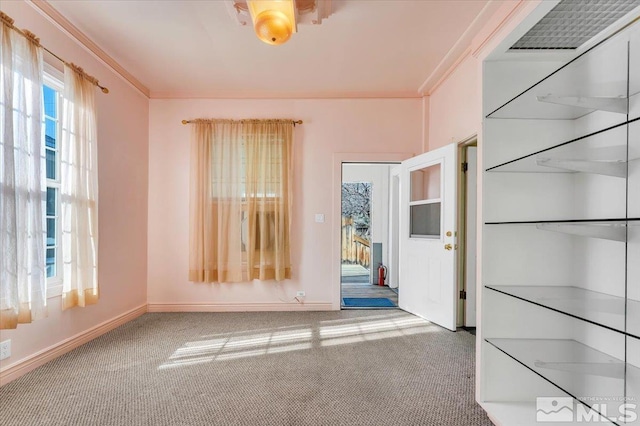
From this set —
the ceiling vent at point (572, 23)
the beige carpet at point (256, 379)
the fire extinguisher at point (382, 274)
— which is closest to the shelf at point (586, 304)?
the beige carpet at point (256, 379)

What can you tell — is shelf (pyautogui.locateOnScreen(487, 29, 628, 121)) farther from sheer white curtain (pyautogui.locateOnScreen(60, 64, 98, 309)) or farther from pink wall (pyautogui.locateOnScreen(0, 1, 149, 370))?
pink wall (pyautogui.locateOnScreen(0, 1, 149, 370))

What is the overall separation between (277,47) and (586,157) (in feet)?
8.60

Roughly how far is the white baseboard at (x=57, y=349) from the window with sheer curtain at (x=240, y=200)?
89cm

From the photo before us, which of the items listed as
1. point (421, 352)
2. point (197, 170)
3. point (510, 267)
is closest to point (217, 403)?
point (421, 352)

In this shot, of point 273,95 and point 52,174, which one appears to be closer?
point 52,174

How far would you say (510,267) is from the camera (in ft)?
5.77

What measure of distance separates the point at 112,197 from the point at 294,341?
8.00ft

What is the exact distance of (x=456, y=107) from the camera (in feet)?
10.9

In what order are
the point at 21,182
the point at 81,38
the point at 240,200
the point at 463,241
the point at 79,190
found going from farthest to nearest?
the point at 240,200, the point at 463,241, the point at 81,38, the point at 79,190, the point at 21,182

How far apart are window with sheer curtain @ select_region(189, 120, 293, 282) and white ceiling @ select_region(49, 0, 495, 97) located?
55 cm

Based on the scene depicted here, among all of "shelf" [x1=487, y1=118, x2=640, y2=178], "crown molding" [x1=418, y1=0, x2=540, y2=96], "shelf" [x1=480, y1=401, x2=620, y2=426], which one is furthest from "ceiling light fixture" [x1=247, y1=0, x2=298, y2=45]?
"shelf" [x1=480, y1=401, x2=620, y2=426]

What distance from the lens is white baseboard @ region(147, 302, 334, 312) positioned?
12.9 ft

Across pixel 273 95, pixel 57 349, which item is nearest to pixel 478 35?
pixel 273 95

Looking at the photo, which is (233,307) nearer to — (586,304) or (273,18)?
(273,18)
